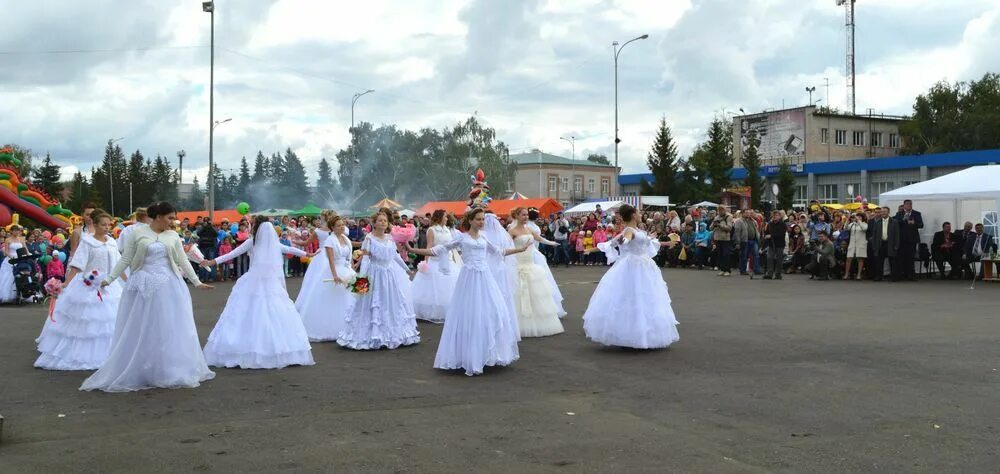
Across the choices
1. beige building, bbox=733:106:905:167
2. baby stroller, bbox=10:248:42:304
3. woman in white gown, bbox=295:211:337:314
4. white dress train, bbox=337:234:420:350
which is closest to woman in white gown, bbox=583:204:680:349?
white dress train, bbox=337:234:420:350

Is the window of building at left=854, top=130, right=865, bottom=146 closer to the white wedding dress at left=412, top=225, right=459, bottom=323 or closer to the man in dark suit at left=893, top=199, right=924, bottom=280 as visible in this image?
the man in dark suit at left=893, top=199, right=924, bottom=280

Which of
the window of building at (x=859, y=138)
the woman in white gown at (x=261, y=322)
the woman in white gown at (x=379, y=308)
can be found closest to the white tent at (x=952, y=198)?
the woman in white gown at (x=379, y=308)

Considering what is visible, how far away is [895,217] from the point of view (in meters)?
21.5

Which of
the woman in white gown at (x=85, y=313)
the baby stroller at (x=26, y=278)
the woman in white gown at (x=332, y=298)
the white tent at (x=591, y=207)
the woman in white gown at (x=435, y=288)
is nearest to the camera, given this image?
the woman in white gown at (x=85, y=313)

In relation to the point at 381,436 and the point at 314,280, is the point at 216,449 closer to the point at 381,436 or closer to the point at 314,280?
the point at 381,436

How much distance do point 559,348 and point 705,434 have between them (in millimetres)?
4816

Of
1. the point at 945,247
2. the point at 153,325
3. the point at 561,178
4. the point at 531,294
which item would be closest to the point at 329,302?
the point at 531,294

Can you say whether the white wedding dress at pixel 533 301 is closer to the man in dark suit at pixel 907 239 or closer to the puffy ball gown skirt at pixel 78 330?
the puffy ball gown skirt at pixel 78 330

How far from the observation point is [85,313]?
34.2ft

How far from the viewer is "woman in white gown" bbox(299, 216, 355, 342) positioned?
40.8 ft

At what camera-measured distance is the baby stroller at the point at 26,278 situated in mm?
18844

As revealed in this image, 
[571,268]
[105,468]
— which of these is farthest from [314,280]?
[571,268]

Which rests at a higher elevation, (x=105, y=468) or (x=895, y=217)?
(x=895, y=217)

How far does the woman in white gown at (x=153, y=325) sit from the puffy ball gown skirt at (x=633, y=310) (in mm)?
4932
